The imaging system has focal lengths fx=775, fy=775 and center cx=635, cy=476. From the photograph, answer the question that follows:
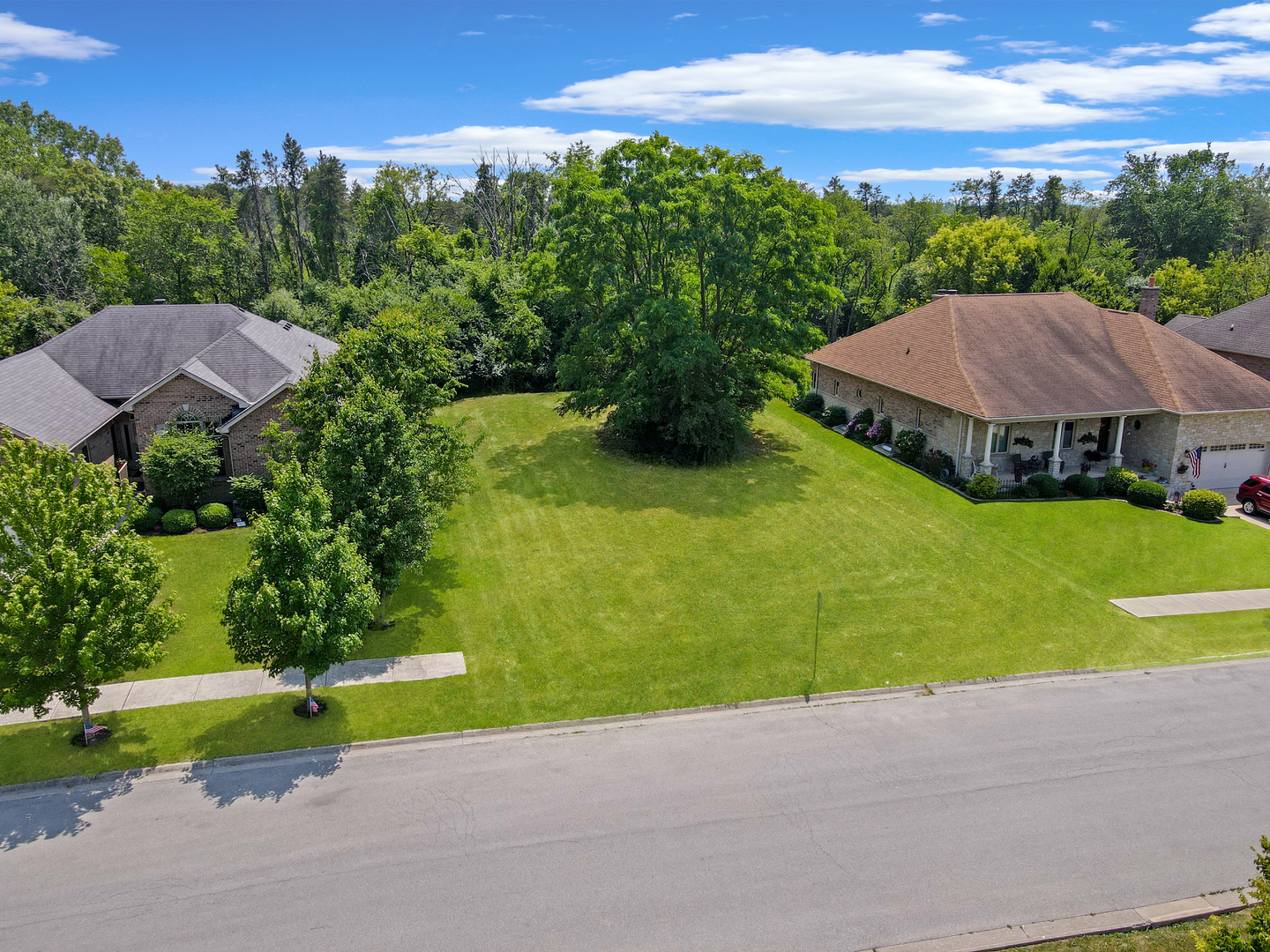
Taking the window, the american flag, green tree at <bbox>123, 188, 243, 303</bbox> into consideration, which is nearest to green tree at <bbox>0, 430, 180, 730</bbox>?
the window

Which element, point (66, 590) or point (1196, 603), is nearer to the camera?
point (66, 590)

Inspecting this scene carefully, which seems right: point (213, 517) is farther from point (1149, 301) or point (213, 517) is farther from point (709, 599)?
point (1149, 301)

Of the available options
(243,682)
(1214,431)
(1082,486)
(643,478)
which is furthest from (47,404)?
(1214,431)

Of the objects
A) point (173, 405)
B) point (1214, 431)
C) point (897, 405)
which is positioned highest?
point (173, 405)

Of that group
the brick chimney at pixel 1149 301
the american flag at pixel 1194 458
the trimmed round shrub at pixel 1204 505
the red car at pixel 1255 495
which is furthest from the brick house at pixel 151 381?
the brick chimney at pixel 1149 301

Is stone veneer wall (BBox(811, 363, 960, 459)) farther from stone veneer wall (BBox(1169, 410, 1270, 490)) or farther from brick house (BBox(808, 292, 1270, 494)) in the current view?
stone veneer wall (BBox(1169, 410, 1270, 490))

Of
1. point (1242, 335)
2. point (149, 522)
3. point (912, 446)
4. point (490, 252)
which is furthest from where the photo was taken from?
point (490, 252)

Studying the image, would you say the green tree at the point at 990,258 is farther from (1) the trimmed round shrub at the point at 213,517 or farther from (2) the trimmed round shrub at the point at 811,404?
(1) the trimmed round shrub at the point at 213,517

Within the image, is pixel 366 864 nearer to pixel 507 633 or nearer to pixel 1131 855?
pixel 507 633
